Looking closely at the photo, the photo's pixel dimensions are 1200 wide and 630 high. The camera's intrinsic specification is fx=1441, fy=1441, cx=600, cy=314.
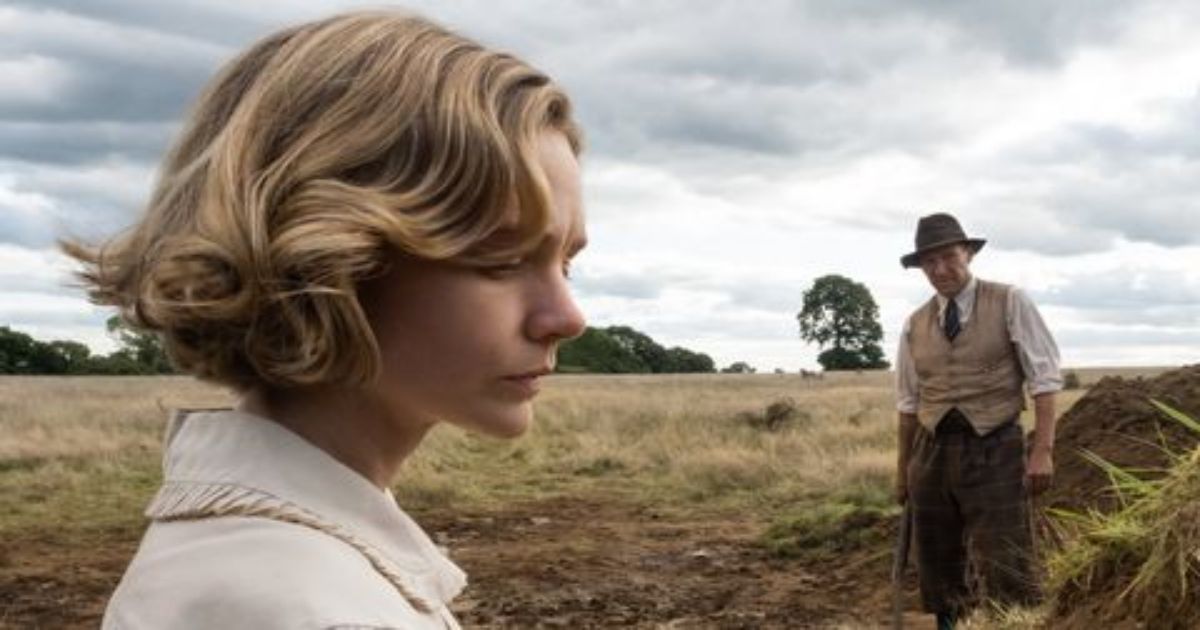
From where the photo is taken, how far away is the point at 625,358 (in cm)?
8106

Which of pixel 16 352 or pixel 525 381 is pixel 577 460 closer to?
pixel 525 381

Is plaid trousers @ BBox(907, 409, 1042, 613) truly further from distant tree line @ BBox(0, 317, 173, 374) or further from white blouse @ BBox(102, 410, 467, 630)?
distant tree line @ BBox(0, 317, 173, 374)

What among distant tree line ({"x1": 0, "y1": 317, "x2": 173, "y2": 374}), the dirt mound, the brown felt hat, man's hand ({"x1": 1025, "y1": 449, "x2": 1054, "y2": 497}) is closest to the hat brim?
the brown felt hat

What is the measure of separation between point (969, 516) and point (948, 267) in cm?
116

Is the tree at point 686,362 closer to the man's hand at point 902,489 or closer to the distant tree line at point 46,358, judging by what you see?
the distant tree line at point 46,358

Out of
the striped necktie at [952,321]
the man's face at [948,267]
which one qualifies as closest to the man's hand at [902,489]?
the striped necktie at [952,321]

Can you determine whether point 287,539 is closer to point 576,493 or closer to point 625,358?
point 576,493

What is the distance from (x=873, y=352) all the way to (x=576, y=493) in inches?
2525

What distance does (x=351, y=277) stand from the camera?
1015 millimetres

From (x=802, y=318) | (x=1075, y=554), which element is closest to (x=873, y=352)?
(x=802, y=318)

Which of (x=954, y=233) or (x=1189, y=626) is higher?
(x=954, y=233)

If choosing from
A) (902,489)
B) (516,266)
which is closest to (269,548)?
(516,266)

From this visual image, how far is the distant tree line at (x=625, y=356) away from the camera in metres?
75.6

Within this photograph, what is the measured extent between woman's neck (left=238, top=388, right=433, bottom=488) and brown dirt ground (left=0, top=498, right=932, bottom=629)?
7.30 meters
